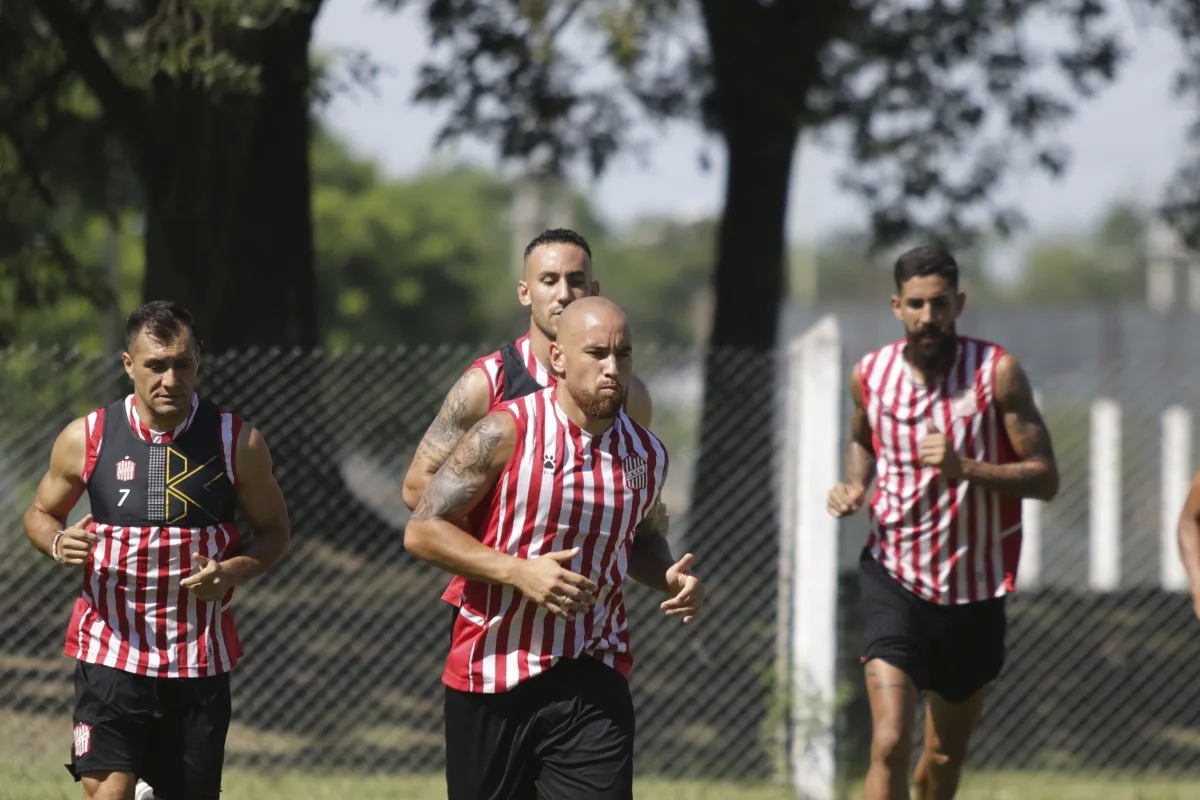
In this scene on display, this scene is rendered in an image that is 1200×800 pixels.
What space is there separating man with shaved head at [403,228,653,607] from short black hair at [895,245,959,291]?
133 cm

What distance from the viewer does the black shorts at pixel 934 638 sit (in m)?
6.33

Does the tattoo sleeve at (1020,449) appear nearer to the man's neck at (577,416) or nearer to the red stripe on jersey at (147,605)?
the man's neck at (577,416)

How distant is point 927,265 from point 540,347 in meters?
1.67

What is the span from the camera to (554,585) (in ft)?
14.4

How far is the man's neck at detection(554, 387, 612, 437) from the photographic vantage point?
471 cm

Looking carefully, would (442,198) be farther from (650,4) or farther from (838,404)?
(838,404)

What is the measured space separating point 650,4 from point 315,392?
6762 millimetres

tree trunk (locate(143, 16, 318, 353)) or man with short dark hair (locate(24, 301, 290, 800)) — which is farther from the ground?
tree trunk (locate(143, 16, 318, 353))

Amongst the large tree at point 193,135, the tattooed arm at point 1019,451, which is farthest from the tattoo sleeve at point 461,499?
the large tree at point 193,135

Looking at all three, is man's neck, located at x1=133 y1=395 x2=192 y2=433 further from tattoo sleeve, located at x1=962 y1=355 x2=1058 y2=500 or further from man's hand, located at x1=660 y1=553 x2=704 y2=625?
tattoo sleeve, located at x1=962 y1=355 x2=1058 y2=500

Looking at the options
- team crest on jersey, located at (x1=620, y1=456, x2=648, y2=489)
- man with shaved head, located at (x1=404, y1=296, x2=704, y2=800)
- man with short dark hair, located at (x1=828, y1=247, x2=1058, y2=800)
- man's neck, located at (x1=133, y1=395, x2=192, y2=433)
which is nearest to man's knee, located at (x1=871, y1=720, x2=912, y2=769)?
man with short dark hair, located at (x1=828, y1=247, x2=1058, y2=800)

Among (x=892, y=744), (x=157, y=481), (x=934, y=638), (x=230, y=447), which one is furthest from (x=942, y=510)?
(x=157, y=481)

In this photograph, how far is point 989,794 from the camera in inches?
336

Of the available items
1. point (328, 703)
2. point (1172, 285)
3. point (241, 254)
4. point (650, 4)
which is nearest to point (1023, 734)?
point (328, 703)
